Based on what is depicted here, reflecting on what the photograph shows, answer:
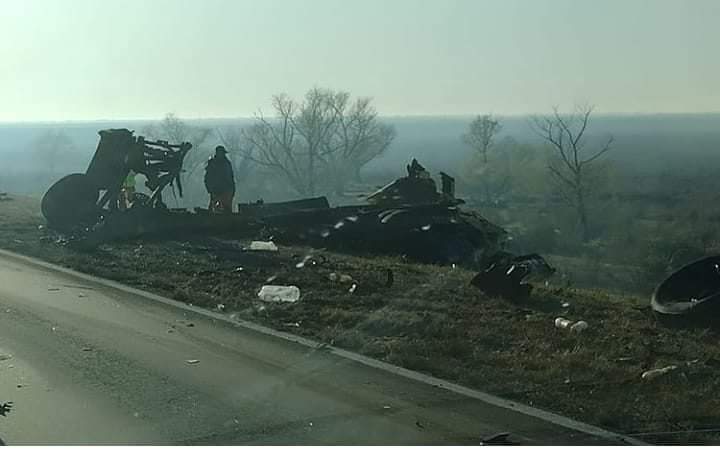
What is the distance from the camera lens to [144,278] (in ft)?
45.0

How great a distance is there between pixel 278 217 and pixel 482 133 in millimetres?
38757

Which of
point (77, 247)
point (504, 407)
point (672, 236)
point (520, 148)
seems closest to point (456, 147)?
point (520, 148)

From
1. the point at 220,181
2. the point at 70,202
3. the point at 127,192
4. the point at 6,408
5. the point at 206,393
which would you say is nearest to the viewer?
the point at 6,408

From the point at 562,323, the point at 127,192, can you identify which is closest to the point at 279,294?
the point at 562,323

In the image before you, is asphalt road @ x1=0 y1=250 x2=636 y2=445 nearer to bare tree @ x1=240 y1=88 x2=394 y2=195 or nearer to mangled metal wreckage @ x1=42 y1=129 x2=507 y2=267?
mangled metal wreckage @ x1=42 y1=129 x2=507 y2=267

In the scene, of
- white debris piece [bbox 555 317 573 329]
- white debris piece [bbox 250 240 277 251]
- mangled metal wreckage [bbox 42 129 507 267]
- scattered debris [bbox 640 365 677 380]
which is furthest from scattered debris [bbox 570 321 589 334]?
white debris piece [bbox 250 240 277 251]

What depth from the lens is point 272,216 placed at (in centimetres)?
1988

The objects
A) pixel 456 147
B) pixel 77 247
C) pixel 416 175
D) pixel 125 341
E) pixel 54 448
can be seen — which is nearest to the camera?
pixel 54 448

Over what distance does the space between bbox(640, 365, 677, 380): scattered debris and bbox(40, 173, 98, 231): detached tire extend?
1643cm

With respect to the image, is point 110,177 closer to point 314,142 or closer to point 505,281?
point 505,281

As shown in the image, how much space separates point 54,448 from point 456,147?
164 ft

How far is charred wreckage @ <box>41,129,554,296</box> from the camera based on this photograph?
1759 cm

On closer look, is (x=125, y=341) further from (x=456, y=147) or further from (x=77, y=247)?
(x=456, y=147)

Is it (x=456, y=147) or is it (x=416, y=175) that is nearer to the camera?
(x=416, y=175)
